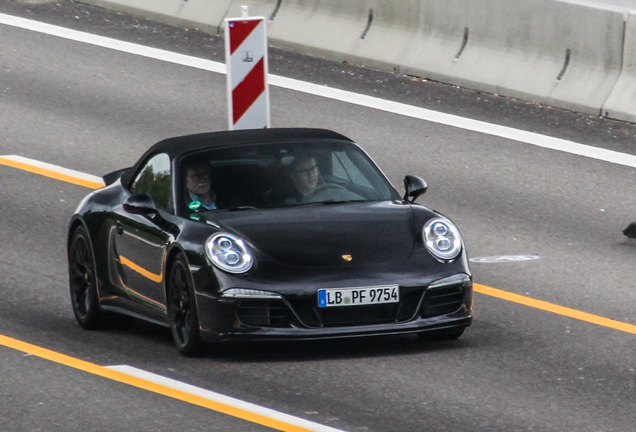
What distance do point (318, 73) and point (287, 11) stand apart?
1.48m

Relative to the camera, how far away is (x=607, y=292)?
1081cm

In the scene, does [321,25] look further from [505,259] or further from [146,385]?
[146,385]

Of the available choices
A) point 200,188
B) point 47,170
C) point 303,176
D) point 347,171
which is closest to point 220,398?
point 200,188

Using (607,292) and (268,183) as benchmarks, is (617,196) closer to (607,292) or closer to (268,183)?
(607,292)

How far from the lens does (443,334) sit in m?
9.26

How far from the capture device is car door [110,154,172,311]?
30.7ft

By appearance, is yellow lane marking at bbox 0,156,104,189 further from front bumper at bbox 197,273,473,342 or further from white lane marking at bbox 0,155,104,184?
front bumper at bbox 197,273,473,342

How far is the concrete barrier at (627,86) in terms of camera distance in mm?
15953

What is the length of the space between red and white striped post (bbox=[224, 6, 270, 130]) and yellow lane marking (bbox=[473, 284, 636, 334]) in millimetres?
2586

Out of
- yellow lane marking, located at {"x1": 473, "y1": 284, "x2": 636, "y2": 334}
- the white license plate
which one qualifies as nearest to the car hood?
the white license plate

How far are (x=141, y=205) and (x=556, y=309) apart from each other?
2.94 meters

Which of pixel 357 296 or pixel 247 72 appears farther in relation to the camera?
pixel 247 72

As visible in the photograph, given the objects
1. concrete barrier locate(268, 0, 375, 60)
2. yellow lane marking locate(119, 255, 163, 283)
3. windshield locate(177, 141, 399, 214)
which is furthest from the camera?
concrete barrier locate(268, 0, 375, 60)

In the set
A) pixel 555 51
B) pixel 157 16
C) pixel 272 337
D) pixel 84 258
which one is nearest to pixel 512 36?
pixel 555 51
